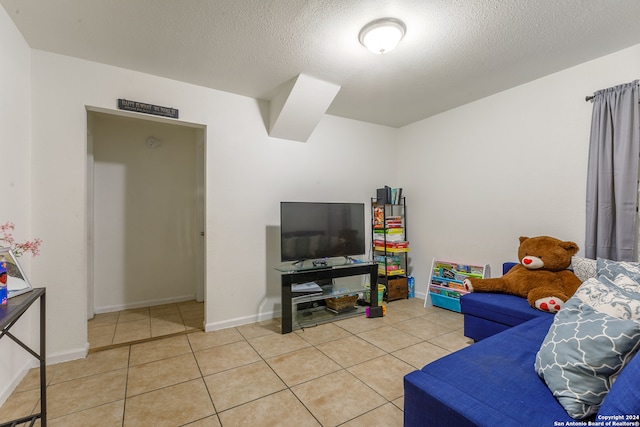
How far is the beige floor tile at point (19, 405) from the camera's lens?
1685mm

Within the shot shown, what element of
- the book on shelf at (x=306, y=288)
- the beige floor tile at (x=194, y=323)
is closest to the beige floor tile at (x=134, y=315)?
the beige floor tile at (x=194, y=323)

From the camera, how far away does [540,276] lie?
2.39m

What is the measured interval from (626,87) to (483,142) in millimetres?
1198

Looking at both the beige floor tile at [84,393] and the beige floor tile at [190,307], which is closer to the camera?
the beige floor tile at [84,393]

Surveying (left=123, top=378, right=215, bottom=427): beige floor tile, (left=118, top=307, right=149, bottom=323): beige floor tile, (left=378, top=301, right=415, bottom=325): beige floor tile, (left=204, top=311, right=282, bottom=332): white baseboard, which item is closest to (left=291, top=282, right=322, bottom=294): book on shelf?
(left=204, top=311, right=282, bottom=332): white baseboard

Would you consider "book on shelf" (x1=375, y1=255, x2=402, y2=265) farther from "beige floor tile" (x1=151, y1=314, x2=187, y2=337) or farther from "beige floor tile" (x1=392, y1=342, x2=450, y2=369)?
"beige floor tile" (x1=151, y1=314, x2=187, y2=337)

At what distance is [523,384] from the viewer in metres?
1.20

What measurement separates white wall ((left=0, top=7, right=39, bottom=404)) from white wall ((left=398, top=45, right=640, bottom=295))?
13.2 ft

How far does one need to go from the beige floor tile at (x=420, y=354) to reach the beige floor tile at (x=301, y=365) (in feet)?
1.84

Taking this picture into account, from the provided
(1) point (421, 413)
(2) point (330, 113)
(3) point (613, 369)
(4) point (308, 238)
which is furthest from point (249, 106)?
(3) point (613, 369)

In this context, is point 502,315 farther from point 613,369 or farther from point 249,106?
point 249,106

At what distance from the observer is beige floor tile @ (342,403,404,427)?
1.58 metres

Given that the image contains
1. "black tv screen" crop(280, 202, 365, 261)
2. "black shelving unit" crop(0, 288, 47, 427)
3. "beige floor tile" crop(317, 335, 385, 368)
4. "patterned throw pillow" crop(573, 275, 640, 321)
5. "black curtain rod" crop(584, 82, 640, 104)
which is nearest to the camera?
"black shelving unit" crop(0, 288, 47, 427)

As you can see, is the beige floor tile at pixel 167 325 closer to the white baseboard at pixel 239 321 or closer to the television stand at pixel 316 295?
the white baseboard at pixel 239 321
